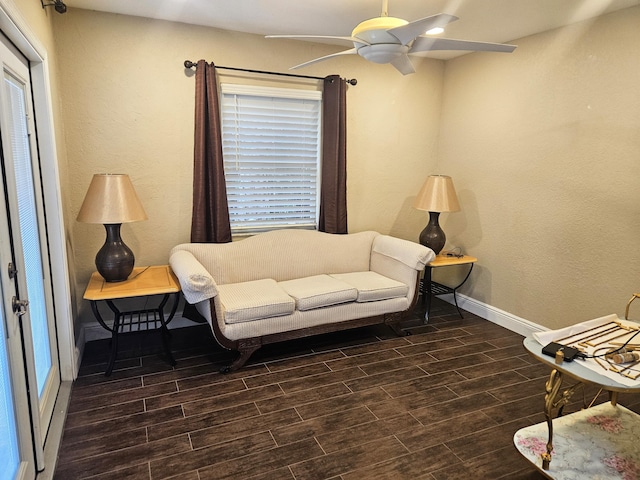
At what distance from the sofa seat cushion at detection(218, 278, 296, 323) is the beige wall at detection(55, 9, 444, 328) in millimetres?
875

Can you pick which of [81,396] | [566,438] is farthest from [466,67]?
[81,396]

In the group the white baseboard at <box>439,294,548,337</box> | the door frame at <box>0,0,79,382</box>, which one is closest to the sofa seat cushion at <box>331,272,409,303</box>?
the white baseboard at <box>439,294,548,337</box>

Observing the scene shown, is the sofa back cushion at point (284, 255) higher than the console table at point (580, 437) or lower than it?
higher

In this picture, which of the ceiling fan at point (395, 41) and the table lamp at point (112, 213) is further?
the table lamp at point (112, 213)

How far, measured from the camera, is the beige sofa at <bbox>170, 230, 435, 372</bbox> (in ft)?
9.86

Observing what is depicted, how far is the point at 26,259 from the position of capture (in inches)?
85.0

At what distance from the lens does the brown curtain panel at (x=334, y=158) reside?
398 cm

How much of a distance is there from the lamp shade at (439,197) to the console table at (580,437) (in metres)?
1.95

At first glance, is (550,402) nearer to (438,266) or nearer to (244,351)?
(244,351)

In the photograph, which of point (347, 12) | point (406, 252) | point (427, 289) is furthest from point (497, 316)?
point (347, 12)

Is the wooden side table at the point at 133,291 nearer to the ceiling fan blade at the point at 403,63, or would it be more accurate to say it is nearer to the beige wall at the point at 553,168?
the ceiling fan blade at the point at 403,63

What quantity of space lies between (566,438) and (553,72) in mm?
2810

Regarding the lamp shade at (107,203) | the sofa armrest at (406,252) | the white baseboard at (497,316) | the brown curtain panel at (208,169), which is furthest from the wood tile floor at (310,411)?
the lamp shade at (107,203)

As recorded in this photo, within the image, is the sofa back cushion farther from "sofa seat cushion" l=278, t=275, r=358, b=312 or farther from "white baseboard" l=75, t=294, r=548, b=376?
"white baseboard" l=75, t=294, r=548, b=376
